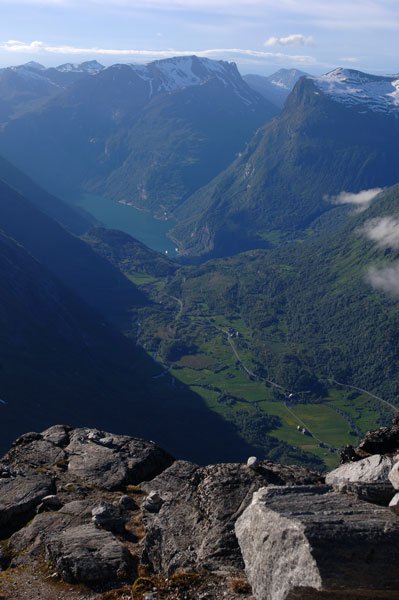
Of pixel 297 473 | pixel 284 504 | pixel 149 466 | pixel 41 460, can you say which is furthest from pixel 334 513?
pixel 41 460

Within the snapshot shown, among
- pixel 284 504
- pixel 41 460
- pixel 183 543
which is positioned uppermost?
pixel 284 504

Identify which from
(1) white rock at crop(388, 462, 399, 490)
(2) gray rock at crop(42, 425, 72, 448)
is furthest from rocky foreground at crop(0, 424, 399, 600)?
(2) gray rock at crop(42, 425, 72, 448)

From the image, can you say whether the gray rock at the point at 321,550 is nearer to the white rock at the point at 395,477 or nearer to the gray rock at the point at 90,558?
the white rock at the point at 395,477

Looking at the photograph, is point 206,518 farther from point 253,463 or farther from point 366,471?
point 366,471

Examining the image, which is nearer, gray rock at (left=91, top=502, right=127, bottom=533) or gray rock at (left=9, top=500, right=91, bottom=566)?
gray rock at (left=9, top=500, right=91, bottom=566)

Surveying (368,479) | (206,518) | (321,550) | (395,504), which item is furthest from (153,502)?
(321,550)

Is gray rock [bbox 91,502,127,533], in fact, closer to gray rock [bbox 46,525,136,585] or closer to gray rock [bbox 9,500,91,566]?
gray rock [bbox 9,500,91,566]

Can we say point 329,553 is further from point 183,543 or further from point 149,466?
point 149,466
